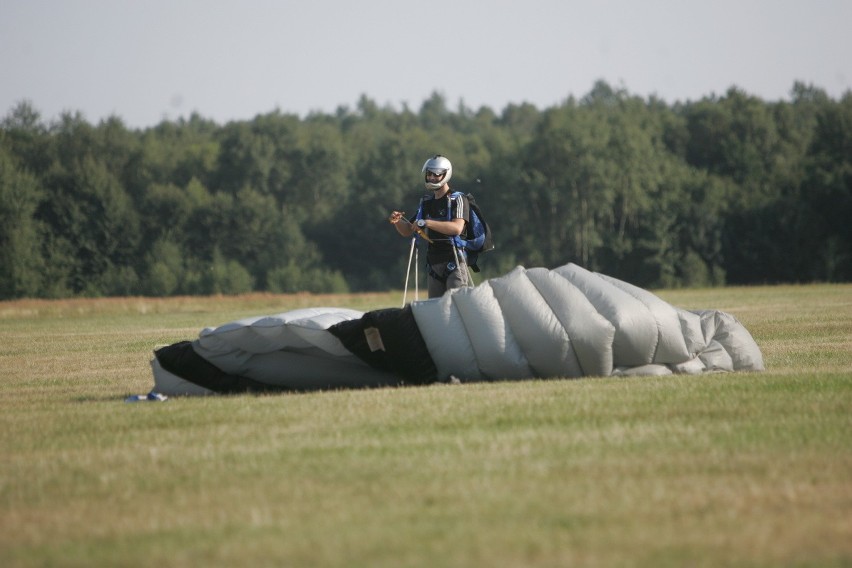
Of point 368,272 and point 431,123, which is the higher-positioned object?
point 431,123

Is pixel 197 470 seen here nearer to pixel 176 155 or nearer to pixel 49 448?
pixel 49 448

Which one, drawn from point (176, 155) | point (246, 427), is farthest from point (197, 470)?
point (176, 155)

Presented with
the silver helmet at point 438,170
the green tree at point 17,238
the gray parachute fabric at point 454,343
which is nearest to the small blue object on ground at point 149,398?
the gray parachute fabric at point 454,343

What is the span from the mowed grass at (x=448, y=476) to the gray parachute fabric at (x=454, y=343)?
386 mm

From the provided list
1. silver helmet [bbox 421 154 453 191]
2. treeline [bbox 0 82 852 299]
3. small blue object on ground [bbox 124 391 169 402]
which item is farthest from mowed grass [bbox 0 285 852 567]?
treeline [bbox 0 82 852 299]

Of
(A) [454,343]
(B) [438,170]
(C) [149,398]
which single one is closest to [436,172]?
(B) [438,170]

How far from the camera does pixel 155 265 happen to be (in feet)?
199

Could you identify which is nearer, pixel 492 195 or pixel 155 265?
pixel 155 265

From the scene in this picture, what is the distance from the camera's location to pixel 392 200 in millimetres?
71562

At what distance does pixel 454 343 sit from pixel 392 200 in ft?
203

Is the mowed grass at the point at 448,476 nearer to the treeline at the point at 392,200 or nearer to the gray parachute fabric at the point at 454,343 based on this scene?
the gray parachute fabric at the point at 454,343

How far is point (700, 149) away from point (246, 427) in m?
69.2

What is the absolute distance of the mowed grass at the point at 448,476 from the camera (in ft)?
15.1

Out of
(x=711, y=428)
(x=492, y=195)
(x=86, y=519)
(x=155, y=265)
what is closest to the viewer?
(x=86, y=519)
